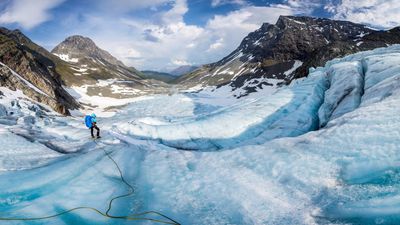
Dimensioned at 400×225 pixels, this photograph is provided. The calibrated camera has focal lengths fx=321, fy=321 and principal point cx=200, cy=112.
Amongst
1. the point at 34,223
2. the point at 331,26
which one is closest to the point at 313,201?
the point at 34,223

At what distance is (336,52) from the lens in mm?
101062

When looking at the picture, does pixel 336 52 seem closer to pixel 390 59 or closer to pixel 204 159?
pixel 390 59

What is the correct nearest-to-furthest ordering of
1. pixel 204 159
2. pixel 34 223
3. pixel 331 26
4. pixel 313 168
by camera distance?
pixel 34 223, pixel 313 168, pixel 204 159, pixel 331 26

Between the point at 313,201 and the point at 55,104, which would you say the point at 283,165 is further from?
the point at 55,104

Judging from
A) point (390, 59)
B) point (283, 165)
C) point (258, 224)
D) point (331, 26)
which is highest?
point (331, 26)

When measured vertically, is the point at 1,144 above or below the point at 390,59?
below

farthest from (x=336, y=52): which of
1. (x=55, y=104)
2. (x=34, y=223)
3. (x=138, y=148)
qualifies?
(x=34, y=223)

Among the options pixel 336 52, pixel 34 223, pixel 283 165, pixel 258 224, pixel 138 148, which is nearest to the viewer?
pixel 258 224

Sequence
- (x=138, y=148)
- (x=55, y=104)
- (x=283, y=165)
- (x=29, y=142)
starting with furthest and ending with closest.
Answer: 1. (x=55, y=104)
2. (x=29, y=142)
3. (x=138, y=148)
4. (x=283, y=165)

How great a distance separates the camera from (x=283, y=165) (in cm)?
1115

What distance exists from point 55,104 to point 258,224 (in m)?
61.2

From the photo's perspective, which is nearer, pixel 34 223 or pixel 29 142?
pixel 34 223

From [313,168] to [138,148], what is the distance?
31.7 feet

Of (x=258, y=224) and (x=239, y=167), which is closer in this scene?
(x=258, y=224)
